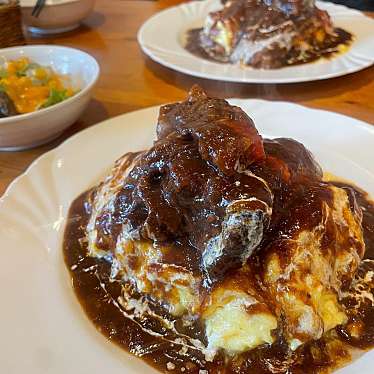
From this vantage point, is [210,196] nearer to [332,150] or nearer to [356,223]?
[356,223]

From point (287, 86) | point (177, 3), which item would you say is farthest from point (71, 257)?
point (177, 3)

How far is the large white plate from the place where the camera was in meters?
1.65

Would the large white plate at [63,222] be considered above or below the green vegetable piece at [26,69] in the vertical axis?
above

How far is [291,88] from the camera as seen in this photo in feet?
11.1

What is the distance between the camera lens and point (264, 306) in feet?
5.50

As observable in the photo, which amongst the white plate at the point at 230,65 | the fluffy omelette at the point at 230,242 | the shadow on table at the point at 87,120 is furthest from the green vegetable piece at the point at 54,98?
the fluffy omelette at the point at 230,242

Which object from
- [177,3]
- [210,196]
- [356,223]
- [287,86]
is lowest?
[177,3]

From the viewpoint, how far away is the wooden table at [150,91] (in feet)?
9.97

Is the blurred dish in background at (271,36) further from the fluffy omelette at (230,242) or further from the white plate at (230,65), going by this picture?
the fluffy omelette at (230,242)

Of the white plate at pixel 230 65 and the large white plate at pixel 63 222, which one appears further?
the white plate at pixel 230 65

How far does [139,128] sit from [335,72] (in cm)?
139

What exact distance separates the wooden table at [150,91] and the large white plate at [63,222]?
15.6 inches

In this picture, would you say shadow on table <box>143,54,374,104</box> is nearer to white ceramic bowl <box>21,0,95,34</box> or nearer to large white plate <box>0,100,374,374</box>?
large white plate <box>0,100,374,374</box>

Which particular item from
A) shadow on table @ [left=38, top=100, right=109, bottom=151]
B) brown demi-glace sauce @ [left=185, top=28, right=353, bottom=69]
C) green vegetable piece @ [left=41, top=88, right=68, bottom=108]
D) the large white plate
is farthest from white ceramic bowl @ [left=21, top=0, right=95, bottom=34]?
the large white plate
